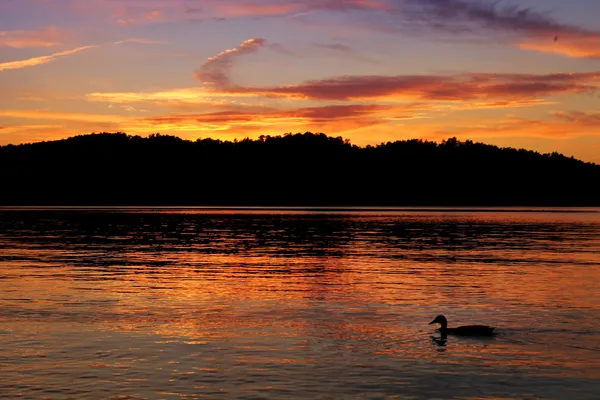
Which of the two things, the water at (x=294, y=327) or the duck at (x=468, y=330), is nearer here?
the water at (x=294, y=327)

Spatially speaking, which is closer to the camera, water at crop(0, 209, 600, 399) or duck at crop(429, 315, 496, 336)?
water at crop(0, 209, 600, 399)

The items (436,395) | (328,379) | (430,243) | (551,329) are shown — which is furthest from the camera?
(430,243)

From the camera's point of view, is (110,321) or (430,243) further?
(430,243)

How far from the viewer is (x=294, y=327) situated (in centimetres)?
3017

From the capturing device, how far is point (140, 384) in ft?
70.4

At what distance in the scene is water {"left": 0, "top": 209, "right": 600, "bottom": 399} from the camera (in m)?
21.6

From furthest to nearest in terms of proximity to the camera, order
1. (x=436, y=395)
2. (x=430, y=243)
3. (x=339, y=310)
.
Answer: (x=430, y=243), (x=339, y=310), (x=436, y=395)

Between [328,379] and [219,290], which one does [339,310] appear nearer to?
[219,290]

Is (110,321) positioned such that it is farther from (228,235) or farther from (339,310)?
(228,235)

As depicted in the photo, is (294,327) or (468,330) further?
(294,327)

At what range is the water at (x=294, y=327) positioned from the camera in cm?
2162

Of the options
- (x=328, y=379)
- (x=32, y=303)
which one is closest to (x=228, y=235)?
(x=32, y=303)

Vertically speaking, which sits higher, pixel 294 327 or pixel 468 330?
pixel 468 330

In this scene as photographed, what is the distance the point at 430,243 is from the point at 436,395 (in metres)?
63.8
